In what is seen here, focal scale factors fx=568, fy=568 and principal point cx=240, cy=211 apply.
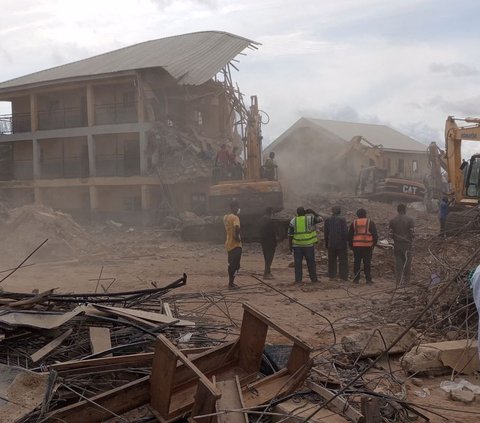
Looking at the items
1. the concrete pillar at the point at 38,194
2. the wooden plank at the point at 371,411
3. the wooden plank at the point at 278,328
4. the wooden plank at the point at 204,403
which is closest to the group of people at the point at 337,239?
the wooden plank at the point at 278,328

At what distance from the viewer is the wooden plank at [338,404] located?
450 cm

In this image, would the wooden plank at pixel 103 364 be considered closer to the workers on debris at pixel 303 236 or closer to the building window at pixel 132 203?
the workers on debris at pixel 303 236

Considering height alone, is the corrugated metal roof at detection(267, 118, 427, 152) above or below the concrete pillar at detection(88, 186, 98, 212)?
above

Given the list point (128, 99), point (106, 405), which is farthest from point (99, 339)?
point (128, 99)

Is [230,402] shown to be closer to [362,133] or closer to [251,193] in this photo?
[251,193]

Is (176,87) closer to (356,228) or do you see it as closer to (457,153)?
(457,153)

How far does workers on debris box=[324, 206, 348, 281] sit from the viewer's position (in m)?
12.1

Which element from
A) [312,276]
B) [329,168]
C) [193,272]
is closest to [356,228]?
[312,276]

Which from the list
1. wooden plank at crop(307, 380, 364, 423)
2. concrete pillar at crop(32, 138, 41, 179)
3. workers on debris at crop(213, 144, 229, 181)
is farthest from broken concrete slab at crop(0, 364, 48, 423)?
concrete pillar at crop(32, 138, 41, 179)

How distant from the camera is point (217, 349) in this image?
512 centimetres

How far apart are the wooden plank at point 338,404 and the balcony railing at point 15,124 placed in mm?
31029

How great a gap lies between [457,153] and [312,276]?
7981 mm

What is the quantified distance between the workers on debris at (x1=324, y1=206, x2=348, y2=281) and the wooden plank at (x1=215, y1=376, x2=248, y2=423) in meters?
7.81

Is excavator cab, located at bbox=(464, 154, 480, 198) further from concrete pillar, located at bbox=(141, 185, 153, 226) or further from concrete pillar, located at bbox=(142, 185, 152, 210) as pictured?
concrete pillar, located at bbox=(142, 185, 152, 210)
